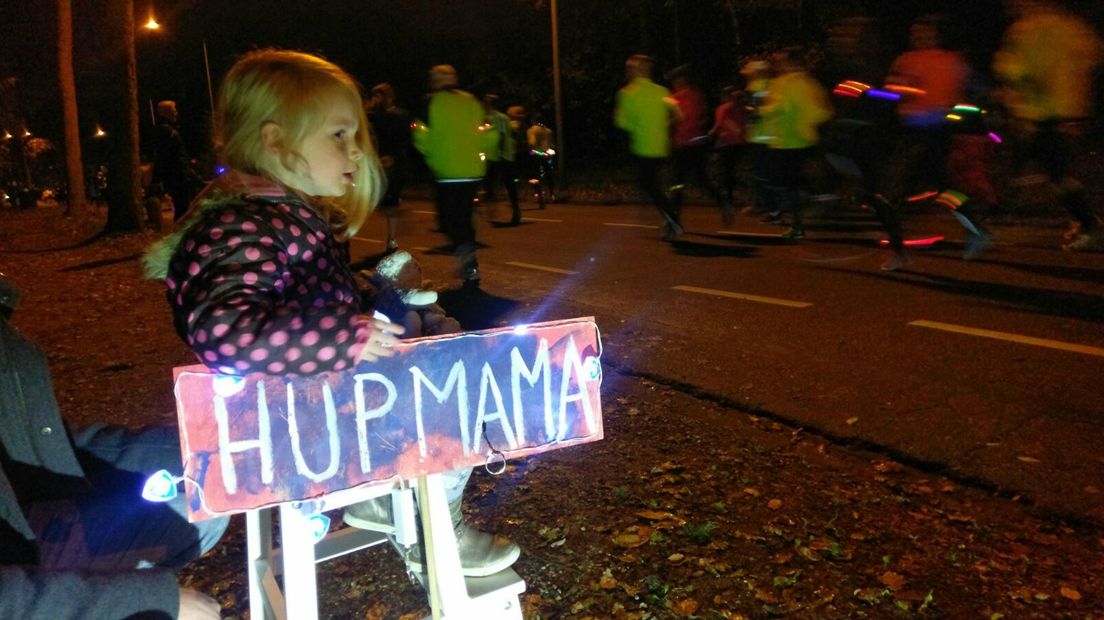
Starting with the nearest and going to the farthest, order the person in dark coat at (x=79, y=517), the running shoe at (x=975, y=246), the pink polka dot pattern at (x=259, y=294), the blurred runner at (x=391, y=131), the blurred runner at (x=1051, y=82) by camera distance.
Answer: the person in dark coat at (x=79, y=517), the pink polka dot pattern at (x=259, y=294), the blurred runner at (x=1051, y=82), the running shoe at (x=975, y=246), the blurred runner at (x=391, y=131)

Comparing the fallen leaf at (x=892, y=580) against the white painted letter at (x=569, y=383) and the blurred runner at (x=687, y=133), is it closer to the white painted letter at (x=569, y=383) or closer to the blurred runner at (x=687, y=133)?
the white painted letter at (x=569, y=383)

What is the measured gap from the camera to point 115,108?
15336mm

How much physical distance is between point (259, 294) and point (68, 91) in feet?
62.6

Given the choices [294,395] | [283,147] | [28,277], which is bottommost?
[28,277]

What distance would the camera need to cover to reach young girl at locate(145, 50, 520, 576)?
159 centimetres

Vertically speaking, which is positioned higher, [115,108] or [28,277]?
[115,108]

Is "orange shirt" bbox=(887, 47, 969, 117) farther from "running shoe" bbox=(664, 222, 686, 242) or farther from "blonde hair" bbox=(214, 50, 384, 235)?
"blonde hair" bbox=(214, 50, 384, 235)

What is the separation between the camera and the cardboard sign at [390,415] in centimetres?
164

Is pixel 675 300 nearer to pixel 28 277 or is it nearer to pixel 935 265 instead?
pixel 935 265

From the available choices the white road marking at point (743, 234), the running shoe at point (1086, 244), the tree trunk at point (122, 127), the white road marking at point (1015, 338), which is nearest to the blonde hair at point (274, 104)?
the white road marking at point (1015, 338)

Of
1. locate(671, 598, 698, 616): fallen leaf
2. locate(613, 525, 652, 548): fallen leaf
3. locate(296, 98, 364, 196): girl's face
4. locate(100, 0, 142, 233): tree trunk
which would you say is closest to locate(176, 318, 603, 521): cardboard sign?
locate(296, 98, 364, 196): girl's face

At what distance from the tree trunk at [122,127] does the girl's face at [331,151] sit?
49.1ft

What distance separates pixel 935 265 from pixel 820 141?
78.3 inches

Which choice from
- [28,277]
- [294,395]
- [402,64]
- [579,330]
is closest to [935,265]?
[579,330]
